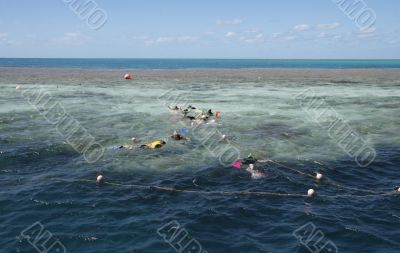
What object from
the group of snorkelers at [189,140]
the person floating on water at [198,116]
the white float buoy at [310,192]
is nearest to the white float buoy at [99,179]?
the group of snorkelers at [189,140]

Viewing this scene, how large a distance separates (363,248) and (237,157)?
38.7 ft

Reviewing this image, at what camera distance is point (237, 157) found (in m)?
24.8

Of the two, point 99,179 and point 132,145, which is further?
point 132,145

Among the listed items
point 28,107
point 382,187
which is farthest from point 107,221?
point 28,107

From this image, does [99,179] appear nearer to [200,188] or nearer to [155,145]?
[200,188]

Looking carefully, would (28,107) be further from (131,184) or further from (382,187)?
(382,187)

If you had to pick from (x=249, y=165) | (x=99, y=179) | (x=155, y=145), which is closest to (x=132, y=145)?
(x=155, y=145)

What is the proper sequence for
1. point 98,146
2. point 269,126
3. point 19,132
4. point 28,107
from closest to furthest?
point 98,146 → point 19,132 → point 269,126 → point 28,107

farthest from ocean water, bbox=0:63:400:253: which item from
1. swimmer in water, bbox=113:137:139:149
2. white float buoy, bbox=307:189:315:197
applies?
swimmer in water, bbox=113:137:139:149

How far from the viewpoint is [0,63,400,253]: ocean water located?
1464 centimetres

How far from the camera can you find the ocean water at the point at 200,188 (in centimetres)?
1464

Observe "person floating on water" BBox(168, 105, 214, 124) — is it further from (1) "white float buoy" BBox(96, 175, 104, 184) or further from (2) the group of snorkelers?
(1) "white float buoy" BBox(96, 175, 104, 184)

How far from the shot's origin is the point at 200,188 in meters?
19.7

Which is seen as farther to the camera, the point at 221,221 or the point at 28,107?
the point at 28,107
